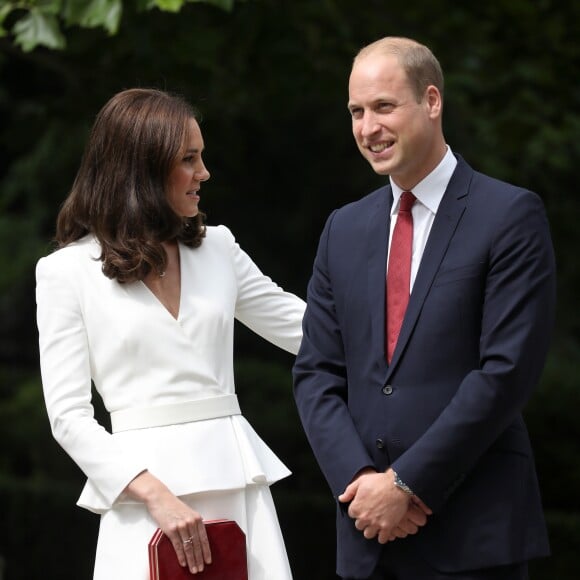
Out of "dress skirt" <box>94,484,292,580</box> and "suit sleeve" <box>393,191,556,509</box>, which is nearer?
"suit sleeve" <box>393,191,556,509</box>

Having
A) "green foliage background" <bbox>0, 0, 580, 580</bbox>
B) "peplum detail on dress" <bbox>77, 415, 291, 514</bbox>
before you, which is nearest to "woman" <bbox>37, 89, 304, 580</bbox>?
"peplum detail on dress" <bbox>77, 415, 291, 514</bbox>

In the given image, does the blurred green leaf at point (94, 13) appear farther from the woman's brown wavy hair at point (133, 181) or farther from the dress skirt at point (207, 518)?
the dress skirt at point (207, 518)

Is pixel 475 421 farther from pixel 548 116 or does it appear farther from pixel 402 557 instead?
pixel 548 116

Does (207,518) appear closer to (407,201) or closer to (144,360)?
(144,360)

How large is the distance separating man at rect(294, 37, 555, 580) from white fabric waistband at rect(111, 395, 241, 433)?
0.91ft

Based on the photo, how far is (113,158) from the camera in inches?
154

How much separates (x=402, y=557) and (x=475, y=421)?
420mm

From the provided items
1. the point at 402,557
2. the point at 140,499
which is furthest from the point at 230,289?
the point at 402,557

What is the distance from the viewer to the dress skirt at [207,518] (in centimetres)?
375

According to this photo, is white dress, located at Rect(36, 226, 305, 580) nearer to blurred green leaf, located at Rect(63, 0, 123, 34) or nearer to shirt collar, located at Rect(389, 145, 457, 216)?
shirt collar, located at Rect(389, 145, 457, 216)

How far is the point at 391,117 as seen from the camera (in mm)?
3596

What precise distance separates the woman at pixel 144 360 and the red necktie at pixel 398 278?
1.81 ft

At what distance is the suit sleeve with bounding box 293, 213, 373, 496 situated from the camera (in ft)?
11.6

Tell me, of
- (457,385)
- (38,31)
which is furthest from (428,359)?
(38,31)
